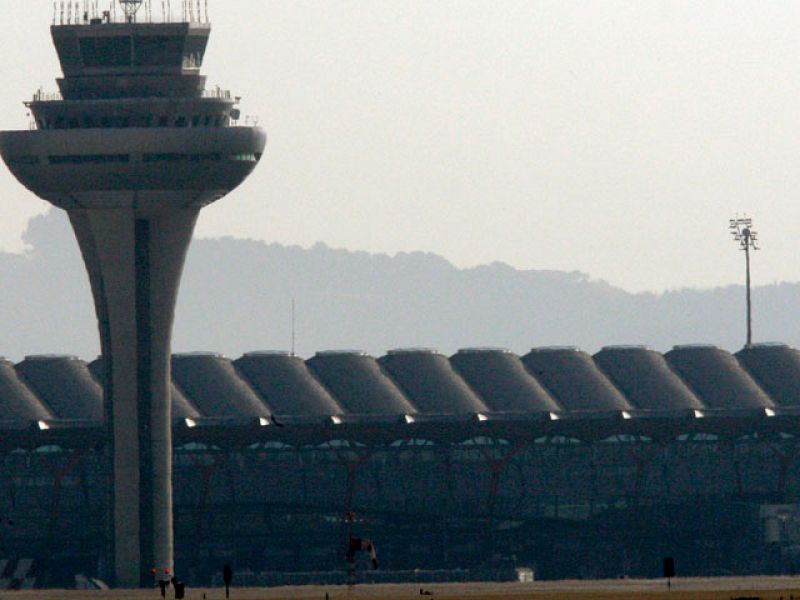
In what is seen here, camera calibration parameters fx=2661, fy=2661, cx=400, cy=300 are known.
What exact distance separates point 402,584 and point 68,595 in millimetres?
27683

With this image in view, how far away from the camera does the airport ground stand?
14788 centimetres

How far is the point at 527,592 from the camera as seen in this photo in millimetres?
156750

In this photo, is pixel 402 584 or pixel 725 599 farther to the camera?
pixel 402 584

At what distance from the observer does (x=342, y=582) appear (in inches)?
7544

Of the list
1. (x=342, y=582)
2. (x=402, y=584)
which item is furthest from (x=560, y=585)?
(x=342, y=582)

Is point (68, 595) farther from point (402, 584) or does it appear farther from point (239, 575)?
point (239, 575)

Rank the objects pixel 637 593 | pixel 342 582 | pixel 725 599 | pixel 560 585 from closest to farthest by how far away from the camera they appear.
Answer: pixel 725 599, pixel 637 593, pixel 560 585, pixel 342 582

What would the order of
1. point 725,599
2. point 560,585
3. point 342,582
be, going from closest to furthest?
point 725,599
point 560,585
point 342,582

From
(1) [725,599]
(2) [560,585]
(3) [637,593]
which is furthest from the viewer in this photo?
(2) [560,585]

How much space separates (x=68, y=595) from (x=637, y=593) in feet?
113

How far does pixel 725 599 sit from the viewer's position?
14175 centimetres

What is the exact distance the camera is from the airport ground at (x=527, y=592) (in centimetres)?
14788

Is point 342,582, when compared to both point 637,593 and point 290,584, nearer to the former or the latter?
point 290,584

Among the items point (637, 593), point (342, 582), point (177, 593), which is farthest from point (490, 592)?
point (342, 582)
